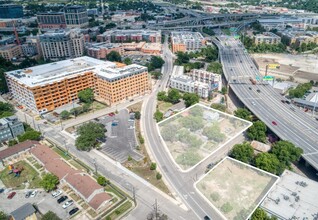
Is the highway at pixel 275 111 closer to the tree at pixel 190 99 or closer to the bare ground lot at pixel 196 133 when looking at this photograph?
the bare ground lot at pixel 196 133

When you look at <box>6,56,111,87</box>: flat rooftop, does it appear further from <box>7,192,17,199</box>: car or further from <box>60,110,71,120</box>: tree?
<box>7,192,17,199</box>: car

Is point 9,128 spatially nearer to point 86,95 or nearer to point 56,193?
point 86,95

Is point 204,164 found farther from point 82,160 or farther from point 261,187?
point 82,160

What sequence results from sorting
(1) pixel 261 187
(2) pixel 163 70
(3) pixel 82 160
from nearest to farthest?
(1) pixel 261 187 → (3) pixel 82 160 → (2) pixel 163 70

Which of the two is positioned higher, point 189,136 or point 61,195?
point 189,136

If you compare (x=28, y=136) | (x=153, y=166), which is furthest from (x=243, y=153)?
(x=28, y=136)

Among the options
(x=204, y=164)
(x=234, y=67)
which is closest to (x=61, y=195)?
(x=204, y=164)

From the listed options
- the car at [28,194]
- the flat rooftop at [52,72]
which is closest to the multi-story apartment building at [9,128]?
the flat rooftop at [52,72]
